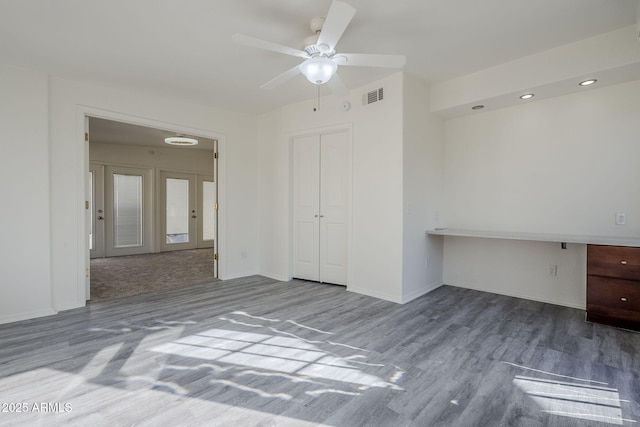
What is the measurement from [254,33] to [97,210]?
6475 millimetres

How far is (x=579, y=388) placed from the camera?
1.93 m

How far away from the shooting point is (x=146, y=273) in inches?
208

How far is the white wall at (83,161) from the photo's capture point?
343cm

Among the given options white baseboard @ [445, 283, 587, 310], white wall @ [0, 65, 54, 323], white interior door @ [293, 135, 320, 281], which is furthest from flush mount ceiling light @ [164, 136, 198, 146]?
white baseboard @ [445, 283, 587, 310]

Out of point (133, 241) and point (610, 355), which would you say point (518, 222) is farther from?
point (133, 241)

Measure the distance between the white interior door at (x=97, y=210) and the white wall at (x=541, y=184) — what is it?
7.38 m

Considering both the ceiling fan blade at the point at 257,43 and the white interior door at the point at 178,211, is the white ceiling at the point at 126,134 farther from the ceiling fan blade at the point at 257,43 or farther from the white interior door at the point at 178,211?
the ceiling fan blade at the point at 257,43

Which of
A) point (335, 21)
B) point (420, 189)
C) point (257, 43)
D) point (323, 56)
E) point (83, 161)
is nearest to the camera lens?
point (335, 21)

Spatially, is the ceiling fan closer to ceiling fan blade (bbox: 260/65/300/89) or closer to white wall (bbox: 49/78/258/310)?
ceiling fan blade (bbox: 260/65/300/89)

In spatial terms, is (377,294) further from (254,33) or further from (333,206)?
(254,33)

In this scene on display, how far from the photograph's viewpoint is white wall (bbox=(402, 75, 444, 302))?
3.63 metres

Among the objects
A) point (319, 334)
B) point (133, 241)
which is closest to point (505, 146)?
point (319, 334)

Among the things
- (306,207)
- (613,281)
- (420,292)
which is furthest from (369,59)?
(613,281)

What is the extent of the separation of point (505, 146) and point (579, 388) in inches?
114
